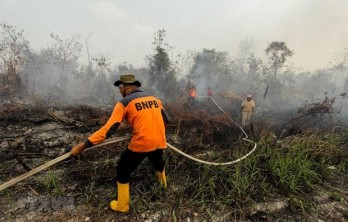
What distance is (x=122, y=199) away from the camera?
3.37 metres

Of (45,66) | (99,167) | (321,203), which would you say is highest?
(45,66)

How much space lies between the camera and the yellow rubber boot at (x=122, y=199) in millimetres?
3367

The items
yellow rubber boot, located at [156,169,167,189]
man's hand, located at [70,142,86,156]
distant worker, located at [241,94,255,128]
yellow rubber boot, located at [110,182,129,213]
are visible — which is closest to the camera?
man's hand, located at [70,142,86,156]

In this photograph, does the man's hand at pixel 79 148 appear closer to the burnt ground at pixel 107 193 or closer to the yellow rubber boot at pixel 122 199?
the yellow rubber boot at pixel 122 199

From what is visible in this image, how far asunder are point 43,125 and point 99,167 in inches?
112

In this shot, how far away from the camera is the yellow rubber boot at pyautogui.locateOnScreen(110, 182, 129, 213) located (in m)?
3.37

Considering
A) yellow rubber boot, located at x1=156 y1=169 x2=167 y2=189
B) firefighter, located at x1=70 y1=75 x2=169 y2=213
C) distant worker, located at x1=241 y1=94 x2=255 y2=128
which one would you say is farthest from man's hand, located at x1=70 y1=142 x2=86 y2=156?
distant worker, located at x1=241 y1=94 x2=255 y2=128

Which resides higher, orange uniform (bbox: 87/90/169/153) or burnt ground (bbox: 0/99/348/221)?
orange uniform (bbox: 87/90/169/153)

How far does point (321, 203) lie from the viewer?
391 centimetres

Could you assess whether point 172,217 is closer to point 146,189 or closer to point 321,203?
point 146,189

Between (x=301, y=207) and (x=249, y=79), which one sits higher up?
(x=249, y=79)

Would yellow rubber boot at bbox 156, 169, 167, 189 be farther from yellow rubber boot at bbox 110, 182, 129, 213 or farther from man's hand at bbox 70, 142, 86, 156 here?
man's hand at bbox 70, 142, 86, 156

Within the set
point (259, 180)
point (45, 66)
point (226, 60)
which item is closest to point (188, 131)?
point (259, 180)

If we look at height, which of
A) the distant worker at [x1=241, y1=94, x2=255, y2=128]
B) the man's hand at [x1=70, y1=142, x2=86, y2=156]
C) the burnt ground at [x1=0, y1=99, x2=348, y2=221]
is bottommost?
the burnt ground at [x1=0, y1=99, x2=348, y2=221]
